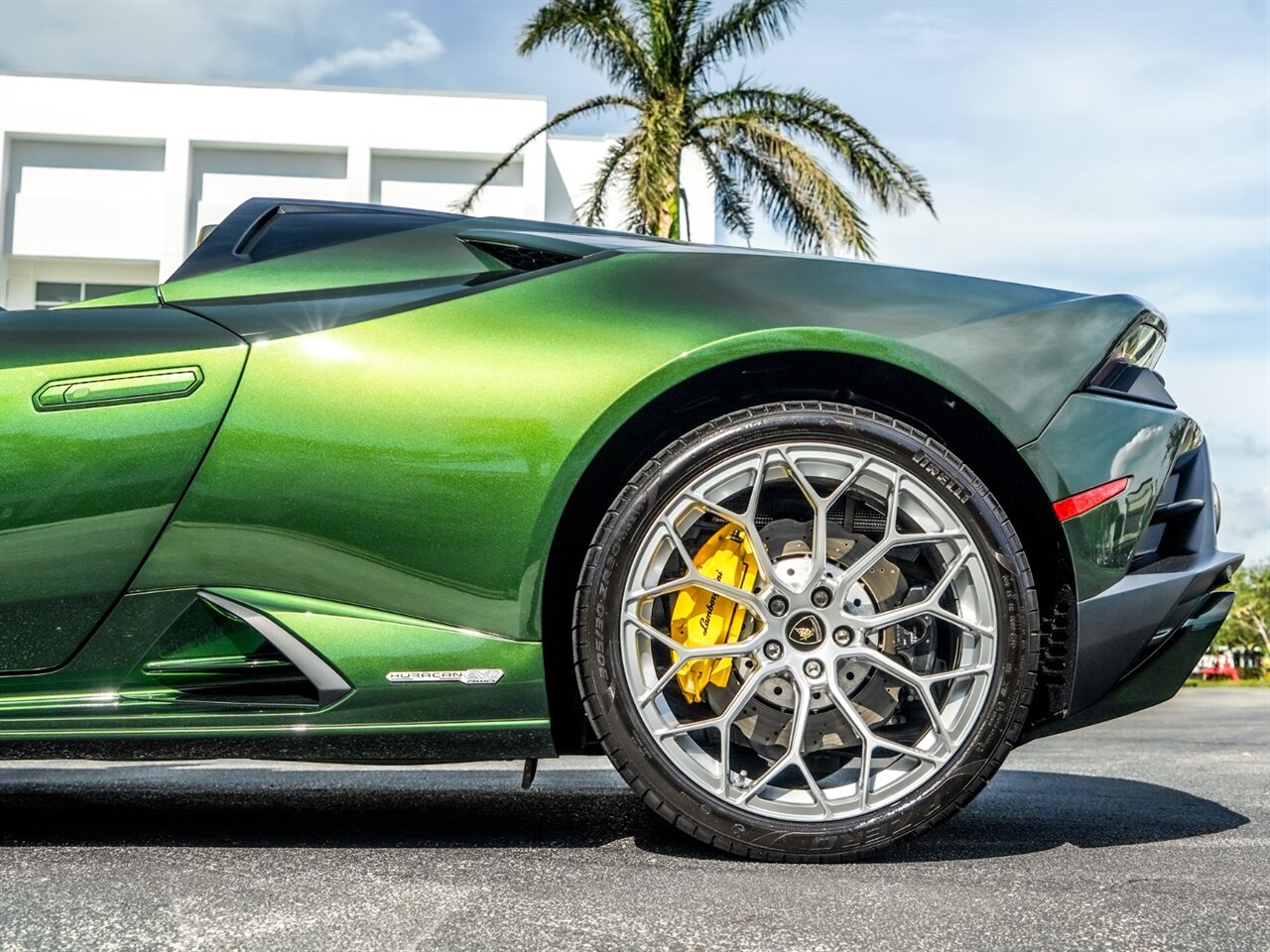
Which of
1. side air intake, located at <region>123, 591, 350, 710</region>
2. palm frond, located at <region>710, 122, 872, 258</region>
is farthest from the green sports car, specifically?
palm frond, located at <region>710, 122, 872, 258</region>

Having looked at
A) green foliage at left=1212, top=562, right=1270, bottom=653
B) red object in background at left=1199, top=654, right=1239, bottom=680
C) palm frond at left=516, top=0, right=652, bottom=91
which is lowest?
red object in background at left=1199, top=654, right=1239, bottom=680

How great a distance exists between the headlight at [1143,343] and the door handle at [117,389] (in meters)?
1.67

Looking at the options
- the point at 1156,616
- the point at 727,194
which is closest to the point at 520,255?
the point at 1156,616

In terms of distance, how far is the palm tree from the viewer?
14.4 metres

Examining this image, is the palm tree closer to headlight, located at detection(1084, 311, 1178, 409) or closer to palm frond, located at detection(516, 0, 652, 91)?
palm frond, located at detection(516, 0, 652, 91)

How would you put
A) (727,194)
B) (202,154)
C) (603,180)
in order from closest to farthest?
(603,180)
(727,194)
(202,154)

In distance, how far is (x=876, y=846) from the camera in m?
2.11

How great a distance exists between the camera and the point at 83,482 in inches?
84.8

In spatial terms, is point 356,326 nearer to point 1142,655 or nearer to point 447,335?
point 447,335

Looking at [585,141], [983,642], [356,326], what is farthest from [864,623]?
[585,141]

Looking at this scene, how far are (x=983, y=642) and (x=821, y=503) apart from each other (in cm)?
37

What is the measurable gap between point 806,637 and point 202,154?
3139 centimetres

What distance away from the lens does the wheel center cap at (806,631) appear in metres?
2.13

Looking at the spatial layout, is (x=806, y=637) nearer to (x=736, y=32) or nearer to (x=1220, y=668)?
(x=736, y=32)
